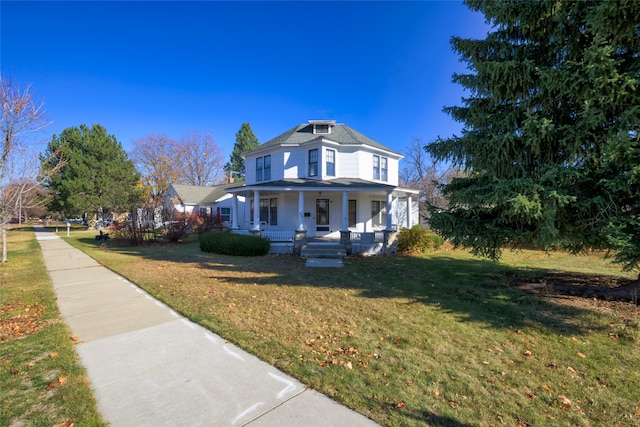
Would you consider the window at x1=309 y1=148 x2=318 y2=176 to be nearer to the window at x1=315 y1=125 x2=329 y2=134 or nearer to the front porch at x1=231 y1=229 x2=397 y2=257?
the window at x1=315 y1=125 x2=329 y2=134

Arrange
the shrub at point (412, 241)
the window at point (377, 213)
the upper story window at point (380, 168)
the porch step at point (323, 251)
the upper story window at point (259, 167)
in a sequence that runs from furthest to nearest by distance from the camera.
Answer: the upper story window at point (259, 167) < the upper story window at point (380, 168) < the window at point (377, 213) < the shrub at point (412, 241) < the porch step at point (323, 251)

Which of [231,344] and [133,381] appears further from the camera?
[231,344]

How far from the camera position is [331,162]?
55.1ft

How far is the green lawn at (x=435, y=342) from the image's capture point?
111 inches

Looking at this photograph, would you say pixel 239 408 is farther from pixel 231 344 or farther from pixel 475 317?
pixel 475 317

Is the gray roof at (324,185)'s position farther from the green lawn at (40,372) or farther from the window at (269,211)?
the green lawn at (40,372)

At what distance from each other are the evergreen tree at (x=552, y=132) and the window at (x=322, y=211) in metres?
9.89

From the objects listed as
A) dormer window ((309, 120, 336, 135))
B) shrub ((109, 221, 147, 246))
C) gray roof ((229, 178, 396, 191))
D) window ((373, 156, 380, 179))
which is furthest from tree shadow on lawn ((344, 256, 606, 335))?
shrub ((109, 221, 147, 246))

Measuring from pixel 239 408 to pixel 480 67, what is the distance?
7.92m

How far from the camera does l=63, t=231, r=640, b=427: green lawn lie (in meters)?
2.83

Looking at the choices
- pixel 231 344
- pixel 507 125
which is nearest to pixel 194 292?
pixel 231 344

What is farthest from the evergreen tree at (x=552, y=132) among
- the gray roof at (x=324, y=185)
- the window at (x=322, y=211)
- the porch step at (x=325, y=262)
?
the window at (x=322, y=211)

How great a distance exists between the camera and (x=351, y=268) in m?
10.1

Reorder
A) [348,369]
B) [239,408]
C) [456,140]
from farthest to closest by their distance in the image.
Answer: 1. [456,140]
2. [348,369]
3. [239,408]
